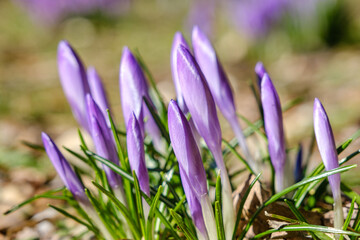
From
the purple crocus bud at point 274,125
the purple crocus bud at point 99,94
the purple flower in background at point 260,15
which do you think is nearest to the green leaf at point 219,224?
the purple crocus bud at point 274,125

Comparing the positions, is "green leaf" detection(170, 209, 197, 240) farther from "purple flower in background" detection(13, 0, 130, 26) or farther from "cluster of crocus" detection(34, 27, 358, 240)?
"purple flower in background" detection(13, 0, 130, 26)

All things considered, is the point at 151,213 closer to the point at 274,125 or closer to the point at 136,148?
the point at 136,148

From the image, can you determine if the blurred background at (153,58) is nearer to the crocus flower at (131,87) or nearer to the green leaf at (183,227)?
the crocus flower at (131,87)

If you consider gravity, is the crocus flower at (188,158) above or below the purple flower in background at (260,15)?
below

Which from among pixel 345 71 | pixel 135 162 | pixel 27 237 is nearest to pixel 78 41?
pixel 345 71

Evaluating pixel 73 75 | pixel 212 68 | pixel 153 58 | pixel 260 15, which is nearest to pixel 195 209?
pixel 212 68

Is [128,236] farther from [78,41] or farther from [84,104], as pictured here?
[78,41]
